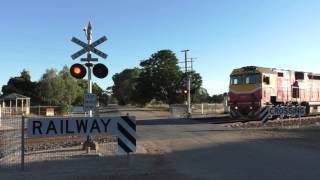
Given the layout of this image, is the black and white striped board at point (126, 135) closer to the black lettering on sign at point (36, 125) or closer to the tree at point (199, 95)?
the black lettering on sign at point (36, 125)

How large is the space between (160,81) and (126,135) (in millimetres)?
79231

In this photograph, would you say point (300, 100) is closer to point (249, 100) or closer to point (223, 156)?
point (249, 100)

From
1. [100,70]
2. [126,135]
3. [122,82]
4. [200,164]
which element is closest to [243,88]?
A: [100,70]

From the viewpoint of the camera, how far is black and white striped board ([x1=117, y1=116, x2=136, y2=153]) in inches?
531

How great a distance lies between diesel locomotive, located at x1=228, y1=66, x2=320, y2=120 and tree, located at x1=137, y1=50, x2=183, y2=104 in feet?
168

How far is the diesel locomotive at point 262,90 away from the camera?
117 feet

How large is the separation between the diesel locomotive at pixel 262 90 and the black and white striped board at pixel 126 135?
849 inches

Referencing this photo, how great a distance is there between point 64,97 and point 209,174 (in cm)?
8917

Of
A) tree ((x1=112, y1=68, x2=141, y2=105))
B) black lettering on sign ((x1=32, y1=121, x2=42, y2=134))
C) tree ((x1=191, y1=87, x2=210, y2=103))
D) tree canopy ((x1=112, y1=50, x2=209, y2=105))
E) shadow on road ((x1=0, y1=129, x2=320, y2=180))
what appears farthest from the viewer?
tree ((x1=112, y1=68, x2=141, y2=105))

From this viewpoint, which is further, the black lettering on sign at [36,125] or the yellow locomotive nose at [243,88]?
the yellow locomotive nose at [243,88]

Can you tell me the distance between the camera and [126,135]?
13.6 m

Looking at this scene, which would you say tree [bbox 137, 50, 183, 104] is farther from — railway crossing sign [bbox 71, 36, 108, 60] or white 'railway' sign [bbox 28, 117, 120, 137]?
white 'railway' sign [bbox 28, 117, 120, 137]

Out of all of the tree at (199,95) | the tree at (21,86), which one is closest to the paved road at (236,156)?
the tree at (199,95)

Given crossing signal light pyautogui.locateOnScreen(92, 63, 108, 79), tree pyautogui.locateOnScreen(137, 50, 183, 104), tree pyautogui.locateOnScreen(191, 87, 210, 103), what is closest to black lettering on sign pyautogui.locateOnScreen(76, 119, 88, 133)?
crossing signal light pyautogui.locateOnScreen(92, 63, 108, 79)
